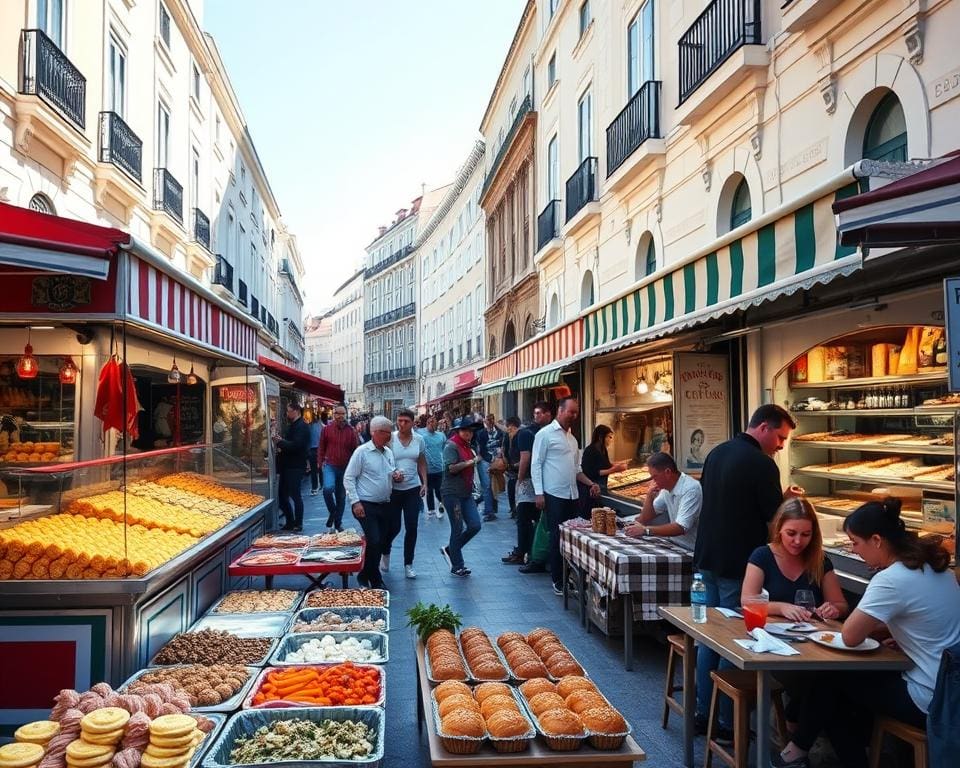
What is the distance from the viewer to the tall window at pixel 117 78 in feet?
49.5

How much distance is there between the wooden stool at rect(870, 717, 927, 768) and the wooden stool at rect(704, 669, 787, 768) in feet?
1.79

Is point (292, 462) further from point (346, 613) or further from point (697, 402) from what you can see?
point (346, 613)

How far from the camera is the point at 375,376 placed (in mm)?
69500

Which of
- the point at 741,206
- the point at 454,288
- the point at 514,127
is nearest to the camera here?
the point at 741,206

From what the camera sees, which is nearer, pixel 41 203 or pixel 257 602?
pixel 257 602

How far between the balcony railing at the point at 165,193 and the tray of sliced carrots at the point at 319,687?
49.5 feet

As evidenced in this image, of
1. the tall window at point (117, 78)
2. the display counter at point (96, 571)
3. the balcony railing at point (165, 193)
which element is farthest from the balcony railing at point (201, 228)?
the display counter at point (96, 571)

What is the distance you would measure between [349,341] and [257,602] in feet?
261

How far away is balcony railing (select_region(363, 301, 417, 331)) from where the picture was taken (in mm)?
58688

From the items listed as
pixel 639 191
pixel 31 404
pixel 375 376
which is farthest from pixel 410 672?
pixel 375 376

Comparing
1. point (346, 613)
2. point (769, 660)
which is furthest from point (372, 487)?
point (769, 660)

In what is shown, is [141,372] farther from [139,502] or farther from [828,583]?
[828,583]

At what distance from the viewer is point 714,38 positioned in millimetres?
10172

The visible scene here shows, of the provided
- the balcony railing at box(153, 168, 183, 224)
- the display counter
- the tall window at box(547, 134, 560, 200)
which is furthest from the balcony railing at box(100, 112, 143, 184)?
the tall window at box(547, 134, 560, 200)
